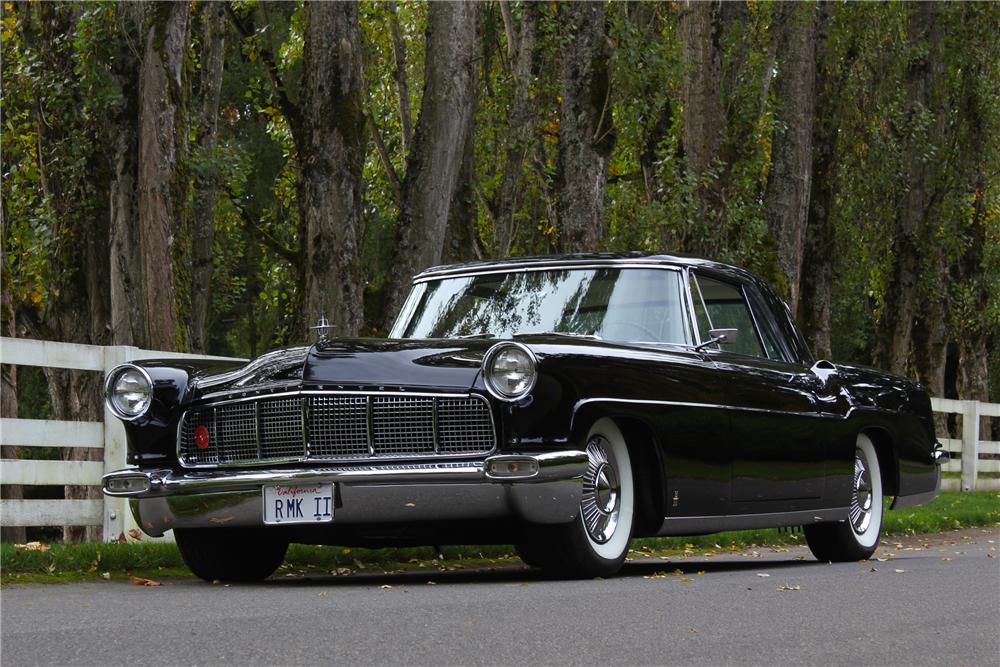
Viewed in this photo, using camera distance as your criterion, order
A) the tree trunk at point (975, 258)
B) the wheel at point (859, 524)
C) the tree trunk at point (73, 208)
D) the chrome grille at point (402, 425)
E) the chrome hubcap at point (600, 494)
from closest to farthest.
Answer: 1. the chrome grille at point (402, 425)
2. the chrome hubcap at point (600, 494)
3. the wheel at point (859, 524)
4. the tree trunk at point (73, 208)
5. the tree trunk at point (975, 258)

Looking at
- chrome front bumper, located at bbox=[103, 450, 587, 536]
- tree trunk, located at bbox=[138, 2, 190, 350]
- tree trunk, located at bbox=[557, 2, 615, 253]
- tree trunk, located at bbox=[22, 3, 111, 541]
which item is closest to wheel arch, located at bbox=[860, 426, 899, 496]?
chrome front bumper, located at bbox=[103, 450, 587, 536]

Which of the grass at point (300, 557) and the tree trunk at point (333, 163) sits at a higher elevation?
the tree trunk at point (333, 163)

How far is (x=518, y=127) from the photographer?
24.4 m

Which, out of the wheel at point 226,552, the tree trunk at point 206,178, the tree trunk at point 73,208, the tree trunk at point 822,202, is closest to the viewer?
the wheel at point 226,552

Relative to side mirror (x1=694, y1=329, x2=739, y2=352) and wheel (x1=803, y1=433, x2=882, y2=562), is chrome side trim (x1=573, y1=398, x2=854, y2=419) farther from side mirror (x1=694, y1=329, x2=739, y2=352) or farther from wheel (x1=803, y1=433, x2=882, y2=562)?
wheel (x1=803, y1=433, x2=882, y2=562)

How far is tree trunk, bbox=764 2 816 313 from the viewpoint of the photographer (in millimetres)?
22500

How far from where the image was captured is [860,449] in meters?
11.2

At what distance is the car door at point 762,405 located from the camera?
370 inches

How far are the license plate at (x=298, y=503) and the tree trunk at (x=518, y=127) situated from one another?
1680cm

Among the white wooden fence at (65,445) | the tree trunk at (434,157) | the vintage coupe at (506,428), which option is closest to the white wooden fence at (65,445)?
the white wooden fence at (65,445)

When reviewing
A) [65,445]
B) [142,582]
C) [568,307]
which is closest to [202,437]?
[142,582]

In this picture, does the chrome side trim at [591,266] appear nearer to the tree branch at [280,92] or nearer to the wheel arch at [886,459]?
the wheel arch at [886,459]

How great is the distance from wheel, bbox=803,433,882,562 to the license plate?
14.1 feet

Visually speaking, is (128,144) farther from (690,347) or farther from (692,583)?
(692,583)
